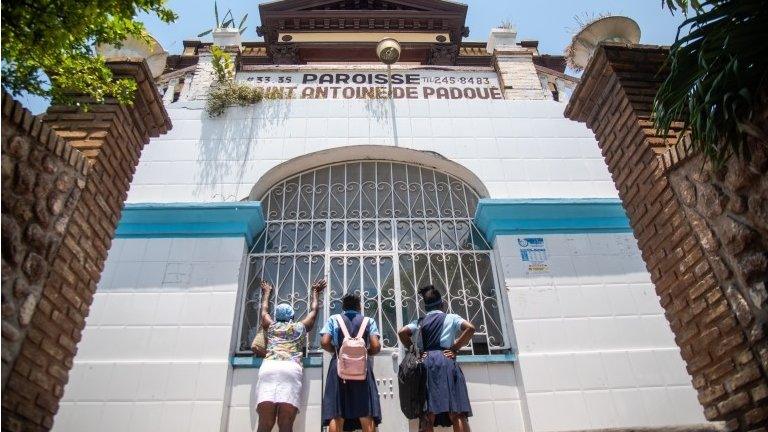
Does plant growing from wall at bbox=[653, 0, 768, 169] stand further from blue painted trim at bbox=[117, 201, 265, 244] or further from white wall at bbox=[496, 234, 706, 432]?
blue painted trim at bbox=[117, 201, 265, 244]

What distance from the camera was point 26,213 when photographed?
2.71 metres

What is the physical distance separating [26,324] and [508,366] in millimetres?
4057

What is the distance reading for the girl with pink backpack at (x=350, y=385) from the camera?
4082mm

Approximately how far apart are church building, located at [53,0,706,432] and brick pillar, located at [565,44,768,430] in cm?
196

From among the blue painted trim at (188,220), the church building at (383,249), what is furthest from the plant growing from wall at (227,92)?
the blue painted trim at (188,220)

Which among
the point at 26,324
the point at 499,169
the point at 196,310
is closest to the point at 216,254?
the point at 196,310

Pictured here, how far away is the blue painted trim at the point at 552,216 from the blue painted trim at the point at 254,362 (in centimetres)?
236

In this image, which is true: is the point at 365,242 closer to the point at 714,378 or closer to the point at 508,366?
the point at 508,366

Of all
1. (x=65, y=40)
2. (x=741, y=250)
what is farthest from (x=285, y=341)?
(x=741, y=250)

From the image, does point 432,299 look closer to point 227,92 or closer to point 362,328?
point 362,328

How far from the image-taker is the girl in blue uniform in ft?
Result: 13.1

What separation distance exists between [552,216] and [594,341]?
1.48 metres

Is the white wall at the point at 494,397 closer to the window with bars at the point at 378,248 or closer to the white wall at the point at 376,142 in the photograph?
the window with bars at the point at 378,248

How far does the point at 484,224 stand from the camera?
20.1 feet
